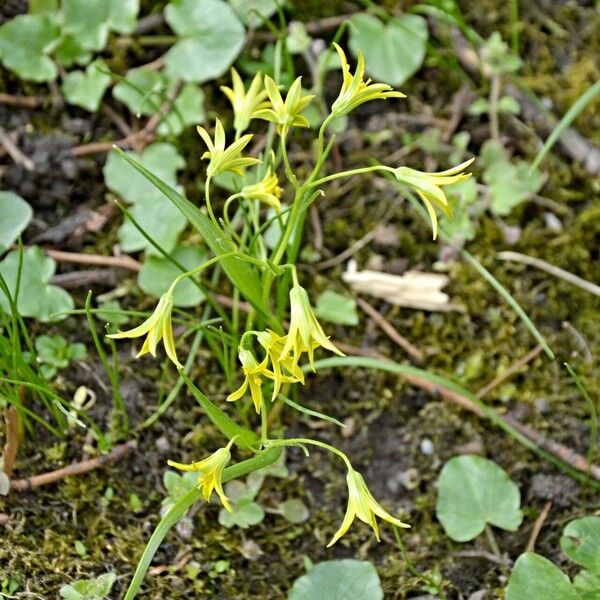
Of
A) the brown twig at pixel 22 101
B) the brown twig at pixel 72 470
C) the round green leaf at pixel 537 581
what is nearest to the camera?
the round green leaf at pixel 537 581

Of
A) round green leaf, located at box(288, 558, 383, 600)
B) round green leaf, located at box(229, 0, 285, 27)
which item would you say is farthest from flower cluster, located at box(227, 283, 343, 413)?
round green leaf, located at box(229, 0, 285, 27)

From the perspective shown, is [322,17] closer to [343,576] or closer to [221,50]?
[221,50]

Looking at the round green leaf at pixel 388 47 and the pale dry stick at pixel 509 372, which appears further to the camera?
the round green leaf at pixel 388 47

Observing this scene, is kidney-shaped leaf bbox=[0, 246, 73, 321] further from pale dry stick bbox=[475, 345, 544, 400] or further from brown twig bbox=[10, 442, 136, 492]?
Result: pale dry stick bbox=[475, 345, 544, 400]

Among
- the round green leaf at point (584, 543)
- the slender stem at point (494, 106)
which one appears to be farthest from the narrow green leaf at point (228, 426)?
the slender stem at point (494, 106)

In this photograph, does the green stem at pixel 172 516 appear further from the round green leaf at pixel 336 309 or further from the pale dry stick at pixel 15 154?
the pale dry stick at pixel 15 154

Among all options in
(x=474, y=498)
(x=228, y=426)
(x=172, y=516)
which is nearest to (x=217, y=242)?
(x=228, y=426)

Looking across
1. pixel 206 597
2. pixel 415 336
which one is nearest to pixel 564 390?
pixel 415 336
